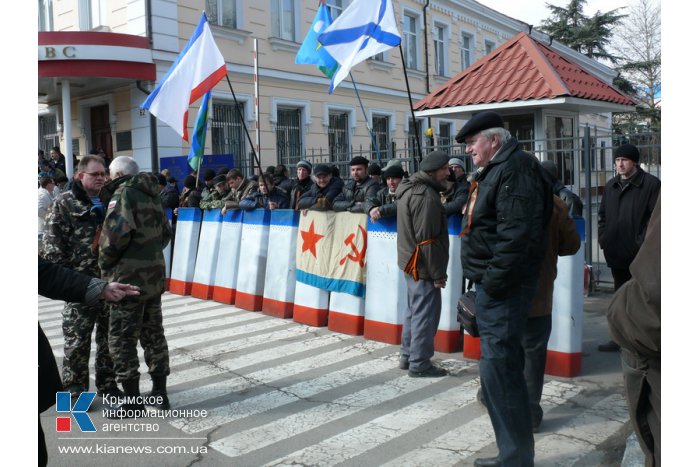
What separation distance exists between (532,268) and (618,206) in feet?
10.6

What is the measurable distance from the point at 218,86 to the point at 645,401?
15.3 meters

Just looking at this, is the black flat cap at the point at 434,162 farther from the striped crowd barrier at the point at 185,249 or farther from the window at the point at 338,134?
the window at the point at 338,134

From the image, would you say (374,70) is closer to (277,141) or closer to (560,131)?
(277,141)

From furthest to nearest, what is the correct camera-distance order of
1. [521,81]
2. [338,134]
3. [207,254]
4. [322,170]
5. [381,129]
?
1. [381,129]
2. [338,134]
3. [521,81]
4. [207,254]
5. [322,170]

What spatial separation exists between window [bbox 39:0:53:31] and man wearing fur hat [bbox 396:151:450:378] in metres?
16.4

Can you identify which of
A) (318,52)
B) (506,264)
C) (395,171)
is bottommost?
(506,264)

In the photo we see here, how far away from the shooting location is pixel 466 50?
2792cm

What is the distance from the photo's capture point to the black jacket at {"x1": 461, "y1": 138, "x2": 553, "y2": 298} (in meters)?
3.48

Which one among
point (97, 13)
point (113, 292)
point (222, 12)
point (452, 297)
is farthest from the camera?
point (222, 12)

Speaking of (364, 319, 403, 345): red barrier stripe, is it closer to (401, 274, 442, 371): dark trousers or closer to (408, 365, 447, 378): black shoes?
(401, 274, 442, 371): dark trousers

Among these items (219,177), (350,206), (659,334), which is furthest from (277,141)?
(659,334)

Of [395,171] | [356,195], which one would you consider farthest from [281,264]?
[395,171]

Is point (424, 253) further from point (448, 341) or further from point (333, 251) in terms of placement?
point (333, 251)
